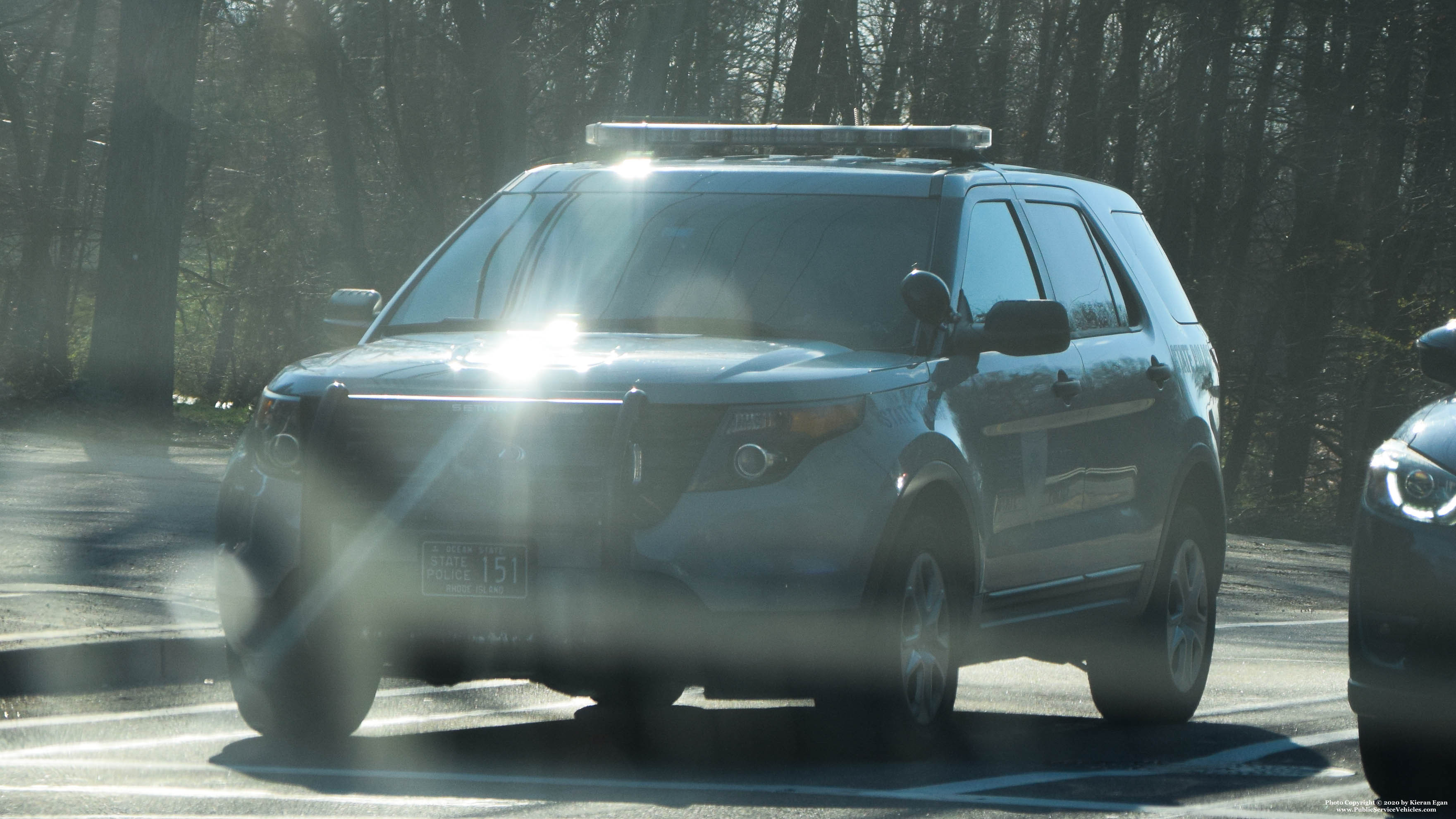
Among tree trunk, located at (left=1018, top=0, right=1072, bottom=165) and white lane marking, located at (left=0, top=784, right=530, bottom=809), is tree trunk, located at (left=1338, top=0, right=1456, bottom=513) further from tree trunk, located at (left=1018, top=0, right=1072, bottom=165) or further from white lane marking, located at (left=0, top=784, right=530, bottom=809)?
white lane marking, located at (left=0, top=784, right=530, bottom=809)

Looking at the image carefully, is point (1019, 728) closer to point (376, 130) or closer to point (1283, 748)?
point (1283, 748)

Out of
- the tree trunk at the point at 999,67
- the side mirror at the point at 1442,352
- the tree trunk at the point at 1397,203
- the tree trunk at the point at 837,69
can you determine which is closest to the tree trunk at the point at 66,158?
the tree trunk at the point at 837,69

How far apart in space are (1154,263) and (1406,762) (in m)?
3.46

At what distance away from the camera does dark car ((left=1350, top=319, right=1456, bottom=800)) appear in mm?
5500

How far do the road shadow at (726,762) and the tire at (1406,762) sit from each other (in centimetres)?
43

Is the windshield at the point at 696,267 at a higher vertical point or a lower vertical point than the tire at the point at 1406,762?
higher

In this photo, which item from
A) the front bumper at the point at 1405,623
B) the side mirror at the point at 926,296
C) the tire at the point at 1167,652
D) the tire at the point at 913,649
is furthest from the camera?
the tire at the point at 1167,652

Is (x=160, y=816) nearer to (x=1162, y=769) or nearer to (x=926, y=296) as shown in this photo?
(x=926, y=296)

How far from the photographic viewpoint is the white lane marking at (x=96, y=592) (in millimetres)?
9047

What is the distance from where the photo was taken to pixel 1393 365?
28.1 m

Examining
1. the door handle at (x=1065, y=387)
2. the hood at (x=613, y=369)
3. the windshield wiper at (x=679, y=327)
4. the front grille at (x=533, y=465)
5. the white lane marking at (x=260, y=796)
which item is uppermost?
the windshield wiper at (x=679, y=327)

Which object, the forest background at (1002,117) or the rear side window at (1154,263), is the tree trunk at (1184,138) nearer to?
the forest background at (1002,117)

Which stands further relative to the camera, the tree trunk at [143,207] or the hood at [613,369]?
the tree trunk at [143,207]

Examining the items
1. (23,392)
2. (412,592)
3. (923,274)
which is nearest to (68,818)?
(412,592)
